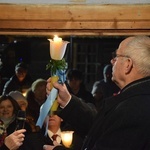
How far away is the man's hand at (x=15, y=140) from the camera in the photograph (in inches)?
141

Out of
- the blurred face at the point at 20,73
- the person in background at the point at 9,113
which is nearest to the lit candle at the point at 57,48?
the person in background at the point at 9,113

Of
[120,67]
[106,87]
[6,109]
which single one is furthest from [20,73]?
[120,67]

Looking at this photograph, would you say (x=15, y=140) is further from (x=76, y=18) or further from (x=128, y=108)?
(x=128, y=108)

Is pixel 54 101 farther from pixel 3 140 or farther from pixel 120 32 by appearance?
pixel 120 32

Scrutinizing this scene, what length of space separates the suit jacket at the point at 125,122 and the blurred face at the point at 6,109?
8.47ft

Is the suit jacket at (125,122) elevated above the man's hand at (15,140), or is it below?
above

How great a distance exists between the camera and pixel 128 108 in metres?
2.12

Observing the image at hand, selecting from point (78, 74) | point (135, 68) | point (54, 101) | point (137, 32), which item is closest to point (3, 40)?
point (78, 74)

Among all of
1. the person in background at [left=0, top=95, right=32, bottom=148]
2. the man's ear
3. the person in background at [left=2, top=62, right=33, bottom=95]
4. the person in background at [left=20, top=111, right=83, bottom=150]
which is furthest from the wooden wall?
the person in background at [left=2, top=62, right=33, bottom=95]

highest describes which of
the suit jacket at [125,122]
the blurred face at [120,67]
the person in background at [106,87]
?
the blurred face at [120,67]

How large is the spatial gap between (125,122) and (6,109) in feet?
9.77

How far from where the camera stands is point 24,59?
38.8 ft

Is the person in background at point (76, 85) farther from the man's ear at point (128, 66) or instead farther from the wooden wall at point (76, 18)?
the man's ear at point (128, 66)

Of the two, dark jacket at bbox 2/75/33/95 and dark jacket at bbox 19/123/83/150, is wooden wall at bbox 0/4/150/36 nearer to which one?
dark jacket at bbox 19/123/83/150
